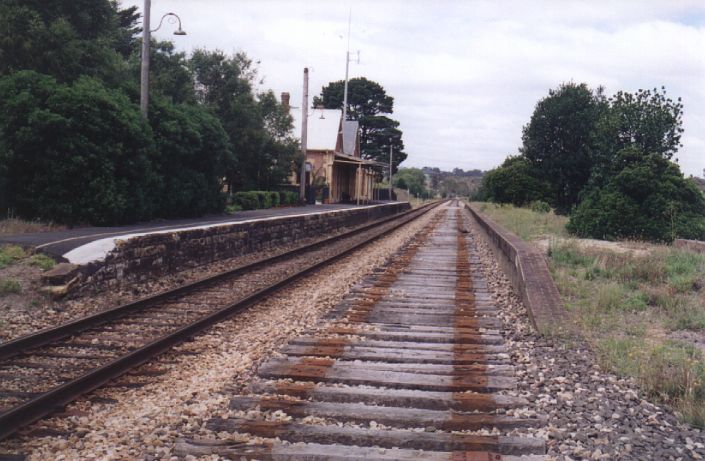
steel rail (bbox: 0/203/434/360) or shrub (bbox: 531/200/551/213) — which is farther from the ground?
shrub (bbox: 531/200/551/213)

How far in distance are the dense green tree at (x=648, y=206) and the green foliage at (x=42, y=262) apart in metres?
15.2

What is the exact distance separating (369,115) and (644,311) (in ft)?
239

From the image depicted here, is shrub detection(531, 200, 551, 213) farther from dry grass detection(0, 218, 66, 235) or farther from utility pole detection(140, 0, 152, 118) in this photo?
dry grass detection(0, 218, 66, 235)

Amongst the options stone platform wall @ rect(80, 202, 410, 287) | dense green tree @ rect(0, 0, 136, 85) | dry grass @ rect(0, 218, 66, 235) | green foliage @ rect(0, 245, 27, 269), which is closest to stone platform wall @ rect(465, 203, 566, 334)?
stone platform wall @ rect(80, 202, 410, 287)

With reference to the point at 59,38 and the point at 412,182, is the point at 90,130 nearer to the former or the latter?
the point at 59,38

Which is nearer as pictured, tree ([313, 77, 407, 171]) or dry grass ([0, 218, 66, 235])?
dry grass ([0, 218, 66, 235])

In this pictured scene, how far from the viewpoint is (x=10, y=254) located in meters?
10.1

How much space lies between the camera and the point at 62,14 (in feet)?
66.6

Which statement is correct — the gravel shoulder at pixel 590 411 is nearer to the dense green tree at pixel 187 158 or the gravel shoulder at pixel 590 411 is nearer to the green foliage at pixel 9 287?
the green foliage at pixel 9 287

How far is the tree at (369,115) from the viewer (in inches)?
3073

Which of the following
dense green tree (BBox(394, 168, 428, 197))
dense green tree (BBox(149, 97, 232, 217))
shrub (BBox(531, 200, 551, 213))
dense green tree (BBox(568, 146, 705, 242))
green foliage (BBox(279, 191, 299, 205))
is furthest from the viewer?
dense green tree (BBox(394, 168, 428, 197))

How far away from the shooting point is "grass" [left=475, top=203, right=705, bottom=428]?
5.22m

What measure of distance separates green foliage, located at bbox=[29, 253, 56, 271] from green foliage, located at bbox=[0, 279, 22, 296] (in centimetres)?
81

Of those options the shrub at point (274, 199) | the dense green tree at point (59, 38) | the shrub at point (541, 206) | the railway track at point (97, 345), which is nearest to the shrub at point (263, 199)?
the shrub at point (274, 199)
